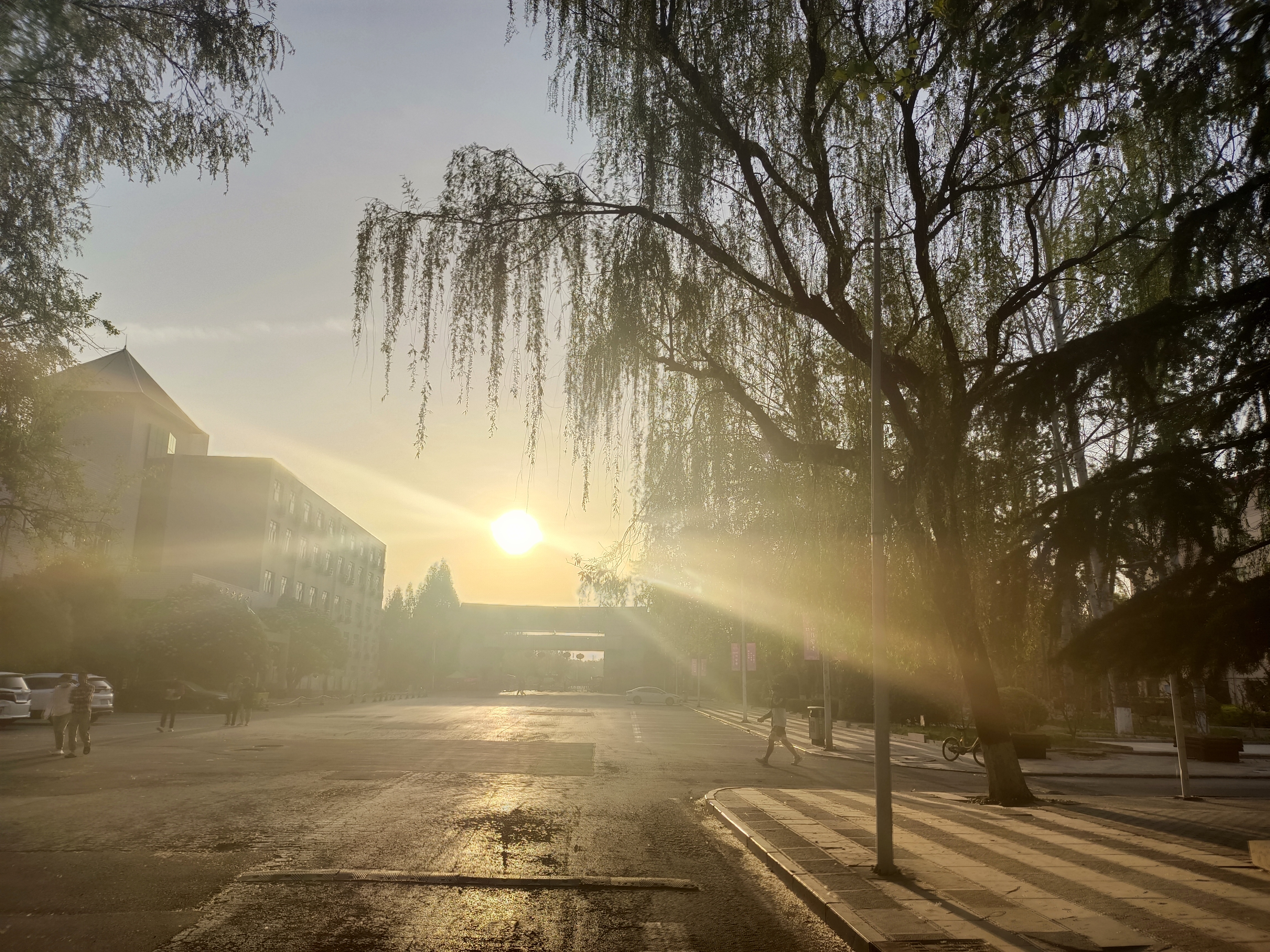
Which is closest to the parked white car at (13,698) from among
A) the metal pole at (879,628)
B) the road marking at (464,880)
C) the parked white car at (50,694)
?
the parked white car at (50,694)

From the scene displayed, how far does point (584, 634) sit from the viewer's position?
9812 cm

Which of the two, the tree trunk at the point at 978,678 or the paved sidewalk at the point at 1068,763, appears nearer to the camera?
the tree trunk at the point at 978,678

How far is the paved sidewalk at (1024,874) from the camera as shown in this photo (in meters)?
6.71

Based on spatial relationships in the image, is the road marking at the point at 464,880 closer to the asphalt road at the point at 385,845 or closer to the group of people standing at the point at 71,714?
the asphalt road at the point at 385,845

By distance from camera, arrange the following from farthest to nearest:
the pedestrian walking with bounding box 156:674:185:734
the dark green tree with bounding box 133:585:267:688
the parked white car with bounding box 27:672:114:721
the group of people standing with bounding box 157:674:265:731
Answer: the dark green tree with bounding box 133:585:267:688 < the parked white car with bounding box 27:672:114:721 < the group of people standing with bounding box 157:674:265:731 < the pedestrian walking with bounding box 156:674:185:734

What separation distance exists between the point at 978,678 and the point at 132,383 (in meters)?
57.1

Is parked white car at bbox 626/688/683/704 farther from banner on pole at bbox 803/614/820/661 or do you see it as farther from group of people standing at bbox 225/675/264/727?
banner on pole at bbox 803/614/820/661

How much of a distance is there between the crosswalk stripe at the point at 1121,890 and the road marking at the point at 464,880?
11.8 feet

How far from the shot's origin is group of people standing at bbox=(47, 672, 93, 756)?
19.3 m

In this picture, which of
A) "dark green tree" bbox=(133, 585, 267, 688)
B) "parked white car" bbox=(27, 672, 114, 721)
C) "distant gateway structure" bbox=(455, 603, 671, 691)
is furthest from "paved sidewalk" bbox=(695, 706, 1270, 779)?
"distant gateway structure" bbox=(455, 603, 671, 691)

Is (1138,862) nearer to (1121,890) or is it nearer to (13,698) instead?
(1121,890)

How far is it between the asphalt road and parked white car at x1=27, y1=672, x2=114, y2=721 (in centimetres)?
846

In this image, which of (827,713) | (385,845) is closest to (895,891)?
(385,845)

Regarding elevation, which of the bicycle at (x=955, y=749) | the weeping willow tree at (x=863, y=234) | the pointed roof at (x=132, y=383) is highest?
the pointed roof at (x=132, y=383)
